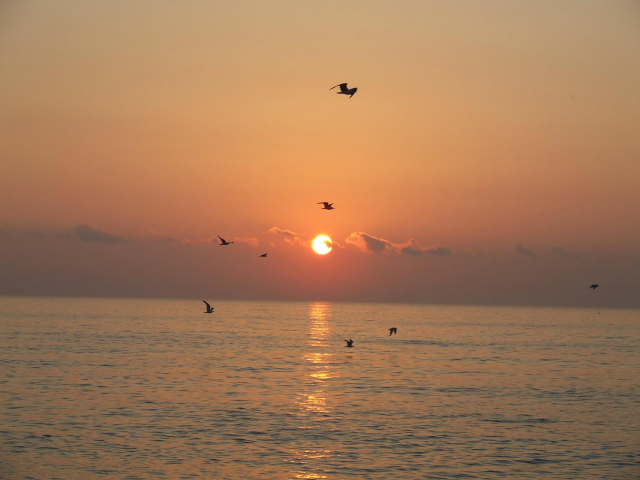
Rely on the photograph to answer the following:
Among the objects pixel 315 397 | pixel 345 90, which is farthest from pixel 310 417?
pixel 345 90

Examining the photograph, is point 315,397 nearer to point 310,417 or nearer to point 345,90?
point 310,417

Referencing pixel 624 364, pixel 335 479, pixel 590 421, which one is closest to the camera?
pixel 335 479

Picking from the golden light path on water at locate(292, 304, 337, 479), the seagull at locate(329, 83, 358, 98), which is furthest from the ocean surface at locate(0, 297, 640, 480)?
the seagull at locate(329, 83, 358, 98)

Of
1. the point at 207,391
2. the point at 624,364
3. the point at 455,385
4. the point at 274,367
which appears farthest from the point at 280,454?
the point at 624,364

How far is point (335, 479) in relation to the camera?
24859 mm

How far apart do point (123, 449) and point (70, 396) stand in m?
13.3

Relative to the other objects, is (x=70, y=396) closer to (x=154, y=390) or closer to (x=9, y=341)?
(x=154, y=390)

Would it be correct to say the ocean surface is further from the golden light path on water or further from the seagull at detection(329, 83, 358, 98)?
the seagull at detection(329, 83, 358, 98)

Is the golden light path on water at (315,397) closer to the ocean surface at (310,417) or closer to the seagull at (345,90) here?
the ocean surface at (310,417)

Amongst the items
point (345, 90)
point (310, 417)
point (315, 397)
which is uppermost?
point (345, 90)

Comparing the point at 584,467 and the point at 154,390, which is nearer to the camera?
the point at 584,467

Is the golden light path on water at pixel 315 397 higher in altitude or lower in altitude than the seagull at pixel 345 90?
lower

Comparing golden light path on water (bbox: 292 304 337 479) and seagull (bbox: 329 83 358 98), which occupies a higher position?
seagull (bbox: 329 83 358 98)

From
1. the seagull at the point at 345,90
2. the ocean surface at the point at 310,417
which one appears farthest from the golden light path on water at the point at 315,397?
the seagull at the point at 345,90
